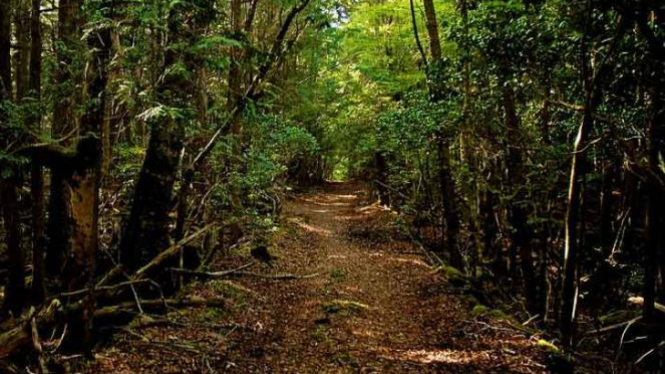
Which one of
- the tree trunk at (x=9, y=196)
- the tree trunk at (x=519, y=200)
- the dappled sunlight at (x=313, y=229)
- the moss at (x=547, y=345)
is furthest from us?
the dappled sunlight at (x=313, y=229)

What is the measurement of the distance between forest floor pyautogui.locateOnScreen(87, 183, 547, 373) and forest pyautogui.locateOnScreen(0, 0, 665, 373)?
58 mm

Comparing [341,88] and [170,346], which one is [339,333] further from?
[341,88]

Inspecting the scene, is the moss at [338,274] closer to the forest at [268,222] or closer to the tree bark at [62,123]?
the forest at [268,222]

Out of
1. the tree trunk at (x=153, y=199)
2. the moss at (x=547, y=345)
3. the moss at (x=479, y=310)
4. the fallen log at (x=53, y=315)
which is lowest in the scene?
the moss at (x=479, y=310)

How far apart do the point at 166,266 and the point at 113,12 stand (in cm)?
516

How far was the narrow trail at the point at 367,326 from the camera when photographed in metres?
8.22

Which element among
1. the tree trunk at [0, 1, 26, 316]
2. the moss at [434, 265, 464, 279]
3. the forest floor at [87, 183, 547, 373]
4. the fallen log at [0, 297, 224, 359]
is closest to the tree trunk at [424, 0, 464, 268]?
the moss at [434, 265, 464, 279]

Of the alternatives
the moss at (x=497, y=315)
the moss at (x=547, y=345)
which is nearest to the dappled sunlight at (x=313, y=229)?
the moss at (x=497, y=315)

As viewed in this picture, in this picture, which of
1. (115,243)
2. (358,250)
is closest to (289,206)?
(358,250)

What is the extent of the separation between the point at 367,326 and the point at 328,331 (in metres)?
0.94

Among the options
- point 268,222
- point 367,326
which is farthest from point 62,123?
point 268,222

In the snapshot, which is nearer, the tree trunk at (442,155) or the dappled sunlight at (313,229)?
the tree trunk at (442,155)

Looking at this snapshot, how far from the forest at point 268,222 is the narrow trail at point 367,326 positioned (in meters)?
0.06

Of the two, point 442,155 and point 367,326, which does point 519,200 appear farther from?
point 367,326
